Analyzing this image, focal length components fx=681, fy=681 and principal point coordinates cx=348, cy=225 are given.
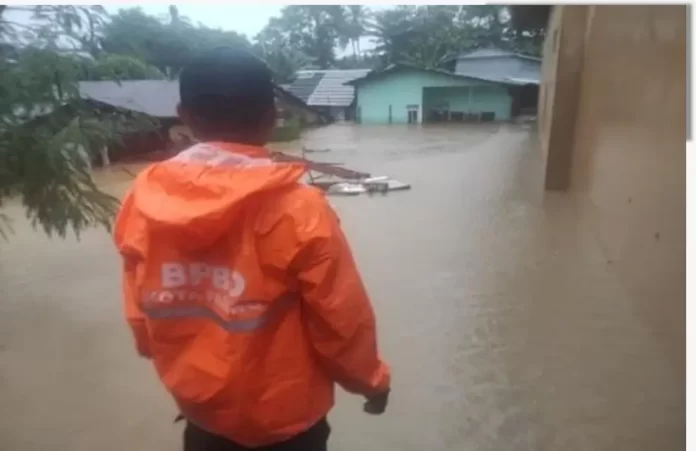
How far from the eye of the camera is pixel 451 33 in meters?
1.28

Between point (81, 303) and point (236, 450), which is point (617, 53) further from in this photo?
point (81, 303)

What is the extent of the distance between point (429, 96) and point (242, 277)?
0.75m

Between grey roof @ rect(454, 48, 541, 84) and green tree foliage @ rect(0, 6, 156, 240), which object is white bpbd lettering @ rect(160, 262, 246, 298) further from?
grey roof @ rect(454, 48, 541, 84)

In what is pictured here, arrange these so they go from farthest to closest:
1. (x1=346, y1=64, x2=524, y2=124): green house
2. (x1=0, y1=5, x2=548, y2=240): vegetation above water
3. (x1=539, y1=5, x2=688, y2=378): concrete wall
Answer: (x1=346, y1=64, x2=524, y2=124): green house, (x1=0, y1=5, x2=548, y2=240): vegetation above water, (x1=539, y1=5, x2=688, y2=378): concrete wall

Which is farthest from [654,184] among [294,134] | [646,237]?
[294,134]

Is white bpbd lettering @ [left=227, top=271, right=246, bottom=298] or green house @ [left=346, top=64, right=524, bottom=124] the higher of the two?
green house @ [left=346, top=64, right=524, bottom=124]

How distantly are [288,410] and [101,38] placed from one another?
0.87 metres

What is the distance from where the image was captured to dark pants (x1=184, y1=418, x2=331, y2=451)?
0.85m

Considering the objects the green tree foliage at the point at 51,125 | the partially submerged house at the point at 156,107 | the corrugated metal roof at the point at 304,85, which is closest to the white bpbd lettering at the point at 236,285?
the partially submerged house at the point at 156,107

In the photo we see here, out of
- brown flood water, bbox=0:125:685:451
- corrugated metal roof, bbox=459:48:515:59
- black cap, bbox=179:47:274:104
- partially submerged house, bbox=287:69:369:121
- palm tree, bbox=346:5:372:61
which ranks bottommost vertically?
brown flood water, bbox=0:125:685:451

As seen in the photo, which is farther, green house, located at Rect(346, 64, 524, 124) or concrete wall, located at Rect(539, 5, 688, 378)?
green house, located at Rect(346, 64, 524, 124)

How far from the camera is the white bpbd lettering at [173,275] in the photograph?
0.80m

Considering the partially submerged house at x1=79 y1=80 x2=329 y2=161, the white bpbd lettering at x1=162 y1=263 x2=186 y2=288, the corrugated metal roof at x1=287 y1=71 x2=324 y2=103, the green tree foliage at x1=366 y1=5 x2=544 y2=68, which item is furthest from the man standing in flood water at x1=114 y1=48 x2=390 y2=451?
the green tree foliage at x1=366 y1=5 x2=544 y2=68

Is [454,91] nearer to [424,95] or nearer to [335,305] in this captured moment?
[424,95]
